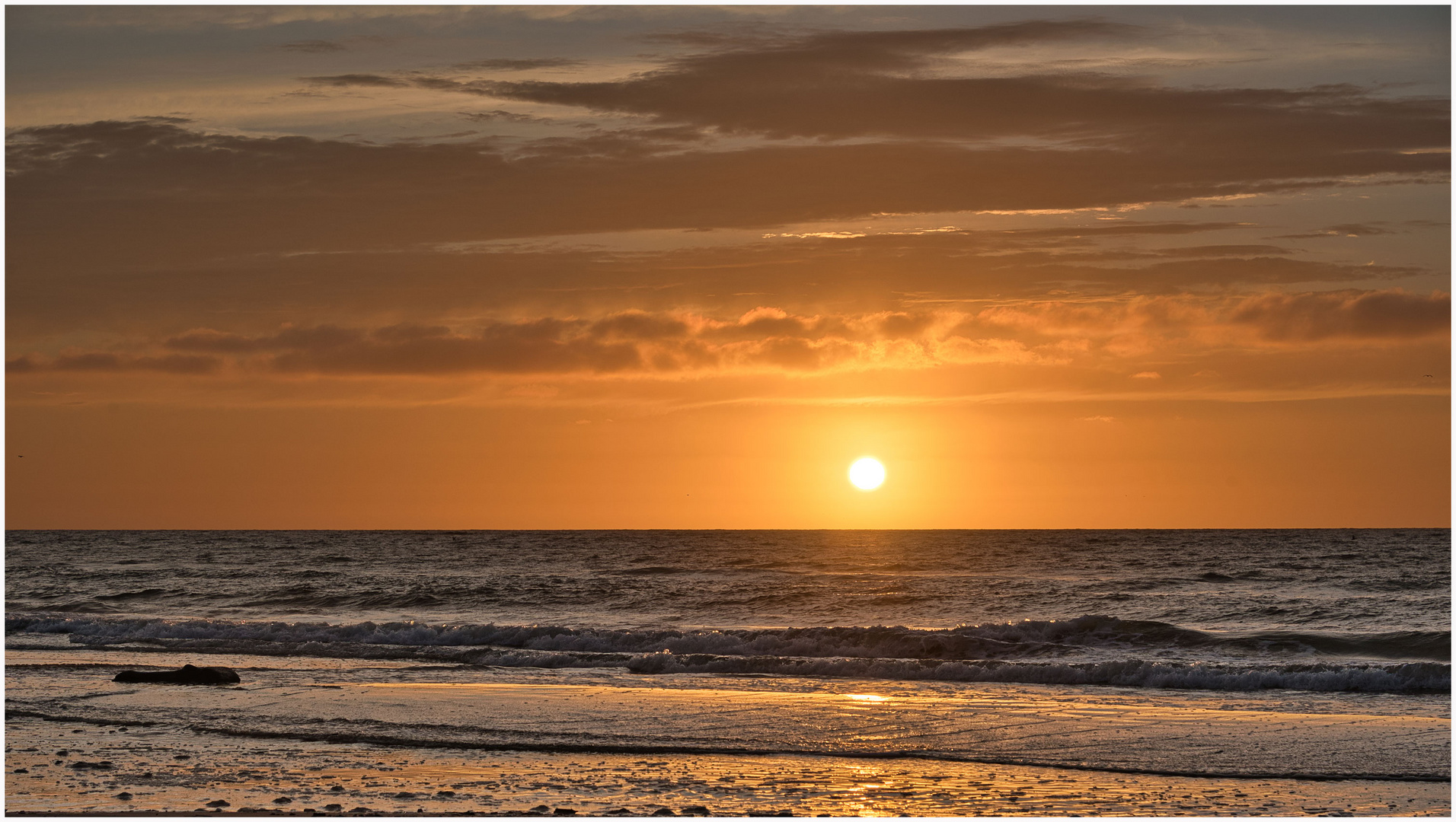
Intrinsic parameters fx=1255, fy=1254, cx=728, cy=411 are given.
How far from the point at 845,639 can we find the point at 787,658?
394 centimetres

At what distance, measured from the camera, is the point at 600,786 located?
12.9m

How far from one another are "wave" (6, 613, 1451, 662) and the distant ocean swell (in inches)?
1.9

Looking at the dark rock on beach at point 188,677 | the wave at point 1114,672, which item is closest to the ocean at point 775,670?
the wave at point 1114,672

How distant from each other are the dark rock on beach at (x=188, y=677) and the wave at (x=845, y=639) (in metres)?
7.97

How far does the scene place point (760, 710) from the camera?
60.0 ft

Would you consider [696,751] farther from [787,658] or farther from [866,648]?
[866,648]

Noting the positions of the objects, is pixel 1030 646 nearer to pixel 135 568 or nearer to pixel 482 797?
pixel 482 797

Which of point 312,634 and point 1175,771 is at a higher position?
point 312,634

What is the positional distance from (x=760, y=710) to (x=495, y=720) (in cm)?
384

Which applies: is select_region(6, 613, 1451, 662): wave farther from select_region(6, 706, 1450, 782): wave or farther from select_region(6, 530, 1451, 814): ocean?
select_region(6, 706, 1450, 782): wave

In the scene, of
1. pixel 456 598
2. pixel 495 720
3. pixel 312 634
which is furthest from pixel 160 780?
pixel 456 598

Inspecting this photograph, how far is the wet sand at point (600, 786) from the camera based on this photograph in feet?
39.3

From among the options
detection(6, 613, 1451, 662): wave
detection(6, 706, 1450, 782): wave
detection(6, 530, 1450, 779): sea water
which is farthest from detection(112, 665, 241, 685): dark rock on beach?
detection(6, 613, 1451, 662): wave

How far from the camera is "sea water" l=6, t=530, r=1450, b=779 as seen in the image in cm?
1605
